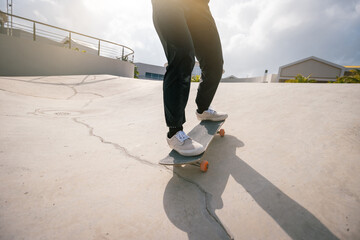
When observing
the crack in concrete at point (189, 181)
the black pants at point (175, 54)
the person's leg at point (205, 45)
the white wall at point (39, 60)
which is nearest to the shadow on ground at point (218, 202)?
the crack in concrete at point (189, 181)

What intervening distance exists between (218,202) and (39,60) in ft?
37.7

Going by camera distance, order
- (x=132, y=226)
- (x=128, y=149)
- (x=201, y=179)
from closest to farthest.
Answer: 1. (x=132, y=226)
2. (x=201, y=179)
3. (x=128, y=149)

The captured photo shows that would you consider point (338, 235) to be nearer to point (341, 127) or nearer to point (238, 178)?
point (238, 178)

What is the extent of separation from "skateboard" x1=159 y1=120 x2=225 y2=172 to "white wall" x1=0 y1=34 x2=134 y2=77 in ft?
34.9

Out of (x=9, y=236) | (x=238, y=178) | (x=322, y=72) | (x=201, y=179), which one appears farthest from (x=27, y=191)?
(x=322, y=72)

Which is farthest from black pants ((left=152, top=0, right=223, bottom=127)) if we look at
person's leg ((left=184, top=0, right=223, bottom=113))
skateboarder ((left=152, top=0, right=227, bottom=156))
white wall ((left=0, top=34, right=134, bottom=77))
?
white wall ((left=0, top=34, right=134, bottom=77))

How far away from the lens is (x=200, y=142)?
1.42 metres

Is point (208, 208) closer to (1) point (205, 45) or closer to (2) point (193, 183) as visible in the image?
(2) point (193, 183)

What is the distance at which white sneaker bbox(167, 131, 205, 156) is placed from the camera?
3.99ft

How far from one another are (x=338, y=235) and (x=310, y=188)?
0.28m

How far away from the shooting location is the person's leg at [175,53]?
1.19m

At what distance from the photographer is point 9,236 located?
69cm

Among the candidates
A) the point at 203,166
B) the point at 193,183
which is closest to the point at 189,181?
the point at 193,183

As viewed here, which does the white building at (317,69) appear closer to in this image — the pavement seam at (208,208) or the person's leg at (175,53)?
the person's leg at (175,53)
